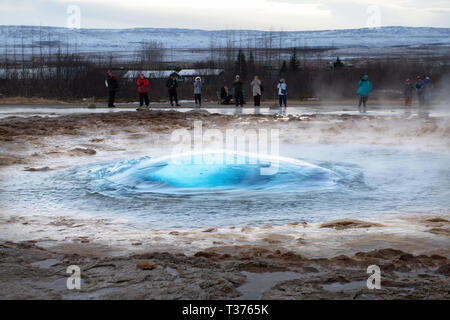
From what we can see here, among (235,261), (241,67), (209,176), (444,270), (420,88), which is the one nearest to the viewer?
(444,270)

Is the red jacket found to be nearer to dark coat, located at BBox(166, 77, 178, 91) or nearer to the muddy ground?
dark coat, located at BBox(166, 77, 178, 91)

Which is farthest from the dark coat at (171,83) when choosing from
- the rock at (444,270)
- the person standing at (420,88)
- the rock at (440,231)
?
the rock at (444,270)

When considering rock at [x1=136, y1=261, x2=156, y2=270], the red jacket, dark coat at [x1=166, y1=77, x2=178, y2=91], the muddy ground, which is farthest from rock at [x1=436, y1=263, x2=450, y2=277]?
dark coat at [x1=166, y1=77, x2=178, y2=91]

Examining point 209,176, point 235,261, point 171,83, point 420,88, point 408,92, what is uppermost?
point 171,83

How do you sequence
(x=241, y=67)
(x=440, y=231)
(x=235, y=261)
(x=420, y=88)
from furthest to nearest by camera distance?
(x=241, y=67) → (x=420, y=88) → (x=440, y=231) → (x=235, y=261)

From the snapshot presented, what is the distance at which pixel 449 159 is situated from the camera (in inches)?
404

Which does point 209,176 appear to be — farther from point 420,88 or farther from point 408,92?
point 420,88

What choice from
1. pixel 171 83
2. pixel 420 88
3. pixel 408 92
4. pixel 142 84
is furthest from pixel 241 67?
pixel 142 84

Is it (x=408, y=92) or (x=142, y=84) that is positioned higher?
(x=142, y=84)

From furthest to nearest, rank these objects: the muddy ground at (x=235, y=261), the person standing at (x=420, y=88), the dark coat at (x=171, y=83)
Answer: the person standing at (x=420, y=88) → the dark coat at (x=171, y=83) → the muddy ground at (x=235, y=261)

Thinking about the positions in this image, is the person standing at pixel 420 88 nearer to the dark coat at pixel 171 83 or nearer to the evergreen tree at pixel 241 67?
the dark coat at pixel 171 83
